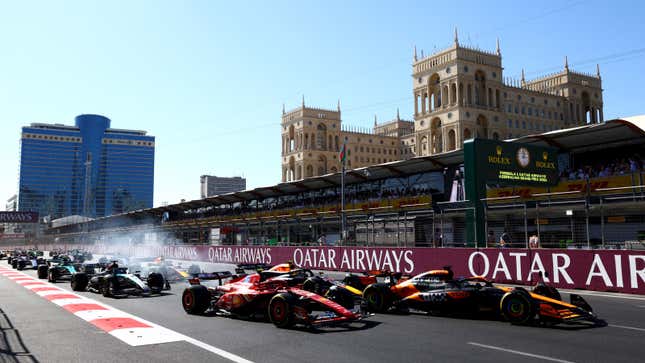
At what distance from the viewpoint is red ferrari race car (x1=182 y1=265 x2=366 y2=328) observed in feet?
31.4

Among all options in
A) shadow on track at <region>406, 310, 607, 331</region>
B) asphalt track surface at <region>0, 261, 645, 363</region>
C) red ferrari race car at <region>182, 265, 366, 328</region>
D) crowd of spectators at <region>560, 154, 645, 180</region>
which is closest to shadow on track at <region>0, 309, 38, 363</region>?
asphalt track surface at <region>0, 261, 645, 363</region>

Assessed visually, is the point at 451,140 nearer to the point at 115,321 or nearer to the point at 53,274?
the point at 53,274

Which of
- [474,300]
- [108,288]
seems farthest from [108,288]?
[474,300]

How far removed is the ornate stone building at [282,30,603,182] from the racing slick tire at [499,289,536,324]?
188 feet

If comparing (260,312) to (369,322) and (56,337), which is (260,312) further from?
(56,337)

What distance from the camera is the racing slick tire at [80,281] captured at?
16734 millimetres

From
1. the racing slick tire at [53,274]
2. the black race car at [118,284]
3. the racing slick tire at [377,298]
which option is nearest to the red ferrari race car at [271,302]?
the racing slick tire at [377,298]

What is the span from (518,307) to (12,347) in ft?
29.6

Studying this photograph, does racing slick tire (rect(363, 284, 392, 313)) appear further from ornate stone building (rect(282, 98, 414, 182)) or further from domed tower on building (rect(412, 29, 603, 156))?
ornate stone building (rect(282, 98, 414, 182))

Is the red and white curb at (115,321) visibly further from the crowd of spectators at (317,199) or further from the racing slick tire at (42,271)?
the crowd of spectators at (317,199)

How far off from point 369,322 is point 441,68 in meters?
88.6

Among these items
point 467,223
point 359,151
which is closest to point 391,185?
point 467,223

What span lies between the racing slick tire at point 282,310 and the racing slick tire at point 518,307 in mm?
4242

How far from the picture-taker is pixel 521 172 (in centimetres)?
2319
